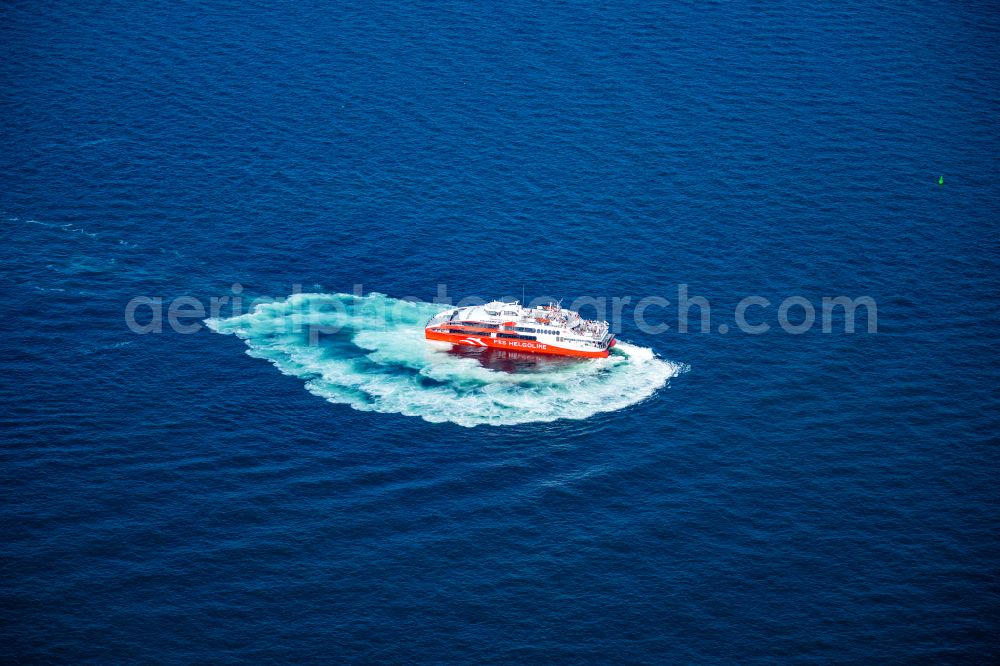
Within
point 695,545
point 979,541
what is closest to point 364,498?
point 695,545

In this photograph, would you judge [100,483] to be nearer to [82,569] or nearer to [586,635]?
[82,569]

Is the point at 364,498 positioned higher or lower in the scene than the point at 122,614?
higher

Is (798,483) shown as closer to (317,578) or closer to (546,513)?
(546,513)

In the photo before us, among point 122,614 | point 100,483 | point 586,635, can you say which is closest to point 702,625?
point 586,635

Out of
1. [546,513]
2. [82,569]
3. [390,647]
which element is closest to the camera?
[390,647]

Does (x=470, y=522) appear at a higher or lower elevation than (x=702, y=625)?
higher

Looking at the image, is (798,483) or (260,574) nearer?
(260,574)

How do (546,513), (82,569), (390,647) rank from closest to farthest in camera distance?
(390,647), (82,569), (546,513)

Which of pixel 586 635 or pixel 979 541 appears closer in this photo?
pixel 586 635
